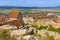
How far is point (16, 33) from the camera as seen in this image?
11.2 meters

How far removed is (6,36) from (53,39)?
2.26m

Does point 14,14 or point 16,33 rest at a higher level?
point 16,33

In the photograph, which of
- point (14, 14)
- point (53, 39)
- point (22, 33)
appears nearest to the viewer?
point (53, 39)

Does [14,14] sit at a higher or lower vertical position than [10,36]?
lower

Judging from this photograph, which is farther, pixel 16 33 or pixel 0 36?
pixel 16 33

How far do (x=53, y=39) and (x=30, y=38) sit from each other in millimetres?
1040

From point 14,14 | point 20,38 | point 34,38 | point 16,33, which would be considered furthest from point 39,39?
point 14,14

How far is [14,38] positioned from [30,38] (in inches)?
29.7

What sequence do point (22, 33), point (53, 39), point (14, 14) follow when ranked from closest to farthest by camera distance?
point (53, 39), point (22, 33), point (14, 14)

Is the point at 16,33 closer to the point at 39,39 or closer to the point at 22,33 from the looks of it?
the point at 22,33

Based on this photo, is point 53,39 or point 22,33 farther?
point 22,33

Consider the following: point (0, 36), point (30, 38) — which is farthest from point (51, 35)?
point (0, 36)

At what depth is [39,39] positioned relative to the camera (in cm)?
1002

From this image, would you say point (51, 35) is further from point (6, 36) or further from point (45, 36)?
point (6, 36)
